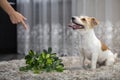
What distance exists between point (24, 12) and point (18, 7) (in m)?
0.10

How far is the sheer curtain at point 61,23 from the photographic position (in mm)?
2887

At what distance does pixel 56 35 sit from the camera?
10.2 feet

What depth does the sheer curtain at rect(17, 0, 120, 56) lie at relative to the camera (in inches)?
114

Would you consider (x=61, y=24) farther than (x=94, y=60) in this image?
Yes

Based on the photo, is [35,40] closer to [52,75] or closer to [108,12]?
[108,12]

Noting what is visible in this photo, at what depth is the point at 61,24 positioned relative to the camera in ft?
10.2

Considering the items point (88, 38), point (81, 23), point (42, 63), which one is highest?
point (81, 23)

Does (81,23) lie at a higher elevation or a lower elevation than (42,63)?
higher

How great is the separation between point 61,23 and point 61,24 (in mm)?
11

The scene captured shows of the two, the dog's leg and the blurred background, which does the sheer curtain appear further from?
the dog's leg

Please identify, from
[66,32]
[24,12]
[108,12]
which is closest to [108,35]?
[108,12]

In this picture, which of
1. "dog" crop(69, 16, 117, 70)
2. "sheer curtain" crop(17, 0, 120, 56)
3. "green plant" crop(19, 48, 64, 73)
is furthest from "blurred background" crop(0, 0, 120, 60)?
"green plant" crop(19, 48, 64, 73)

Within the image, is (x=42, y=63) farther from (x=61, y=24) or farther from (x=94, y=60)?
(x=61, y=24)

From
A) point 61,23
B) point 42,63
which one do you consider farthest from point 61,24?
point 42,63
